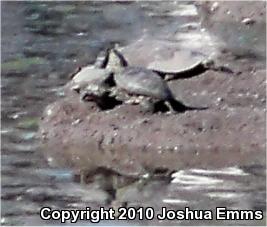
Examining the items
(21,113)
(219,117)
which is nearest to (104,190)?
(219,117)

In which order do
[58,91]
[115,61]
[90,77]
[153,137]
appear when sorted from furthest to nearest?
[58,91] → [115,61] → [90,77] → [153,137]

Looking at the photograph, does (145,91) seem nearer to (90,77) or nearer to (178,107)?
(178,107)

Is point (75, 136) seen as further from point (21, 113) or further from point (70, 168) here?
point (21, 113)

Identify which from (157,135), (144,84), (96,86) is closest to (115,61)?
(96,86)

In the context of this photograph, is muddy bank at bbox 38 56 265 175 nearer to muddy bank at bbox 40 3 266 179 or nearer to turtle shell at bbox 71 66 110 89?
muddy bank at bbox 40 3 266 179

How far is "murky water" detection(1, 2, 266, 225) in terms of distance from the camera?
284 inches

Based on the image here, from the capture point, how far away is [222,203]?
23.5 feet

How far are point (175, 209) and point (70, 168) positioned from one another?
997 mm

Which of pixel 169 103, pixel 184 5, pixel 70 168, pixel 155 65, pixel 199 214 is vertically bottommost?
pixel 199 214

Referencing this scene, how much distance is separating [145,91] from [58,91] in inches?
50.1

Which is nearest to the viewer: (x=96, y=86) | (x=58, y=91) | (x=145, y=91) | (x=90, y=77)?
(x=145, y=91)

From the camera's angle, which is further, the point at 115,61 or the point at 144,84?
the point at 115,61

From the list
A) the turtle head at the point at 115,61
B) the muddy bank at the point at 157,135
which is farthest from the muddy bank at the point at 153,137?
the turtle head at the point at 115,61

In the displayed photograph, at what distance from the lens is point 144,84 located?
8.34 metres
